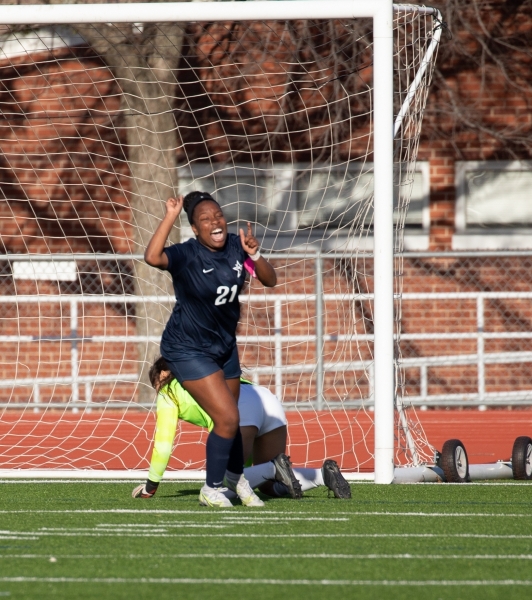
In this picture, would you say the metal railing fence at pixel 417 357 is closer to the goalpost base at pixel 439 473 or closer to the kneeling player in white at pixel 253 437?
the goalpost base at pixel 439 473

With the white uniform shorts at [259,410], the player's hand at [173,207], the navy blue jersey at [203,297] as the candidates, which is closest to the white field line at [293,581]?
the navy blue jersey at [203,297]

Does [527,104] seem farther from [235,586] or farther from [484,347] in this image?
[235,586]

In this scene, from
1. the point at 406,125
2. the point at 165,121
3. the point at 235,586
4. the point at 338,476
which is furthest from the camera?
→ the point at 165,121

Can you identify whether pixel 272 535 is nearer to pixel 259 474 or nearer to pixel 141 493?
pixel 259 474

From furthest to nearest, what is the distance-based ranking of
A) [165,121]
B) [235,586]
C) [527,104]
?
[527,104] < [165,121] < [235,586]

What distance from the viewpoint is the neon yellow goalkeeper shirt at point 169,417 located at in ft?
25.3

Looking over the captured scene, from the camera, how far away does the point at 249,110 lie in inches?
646

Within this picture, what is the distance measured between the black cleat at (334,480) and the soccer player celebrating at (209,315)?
0.72 m

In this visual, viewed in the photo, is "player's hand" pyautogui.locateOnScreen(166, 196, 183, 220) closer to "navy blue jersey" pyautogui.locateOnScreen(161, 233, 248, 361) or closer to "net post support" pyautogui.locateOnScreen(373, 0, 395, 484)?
"navy blue jersey" pyautogui.locateOnScreen(161, 233, 248, 361)

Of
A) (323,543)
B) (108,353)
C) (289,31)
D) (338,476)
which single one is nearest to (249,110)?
(289,31)

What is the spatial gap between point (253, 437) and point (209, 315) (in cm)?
119

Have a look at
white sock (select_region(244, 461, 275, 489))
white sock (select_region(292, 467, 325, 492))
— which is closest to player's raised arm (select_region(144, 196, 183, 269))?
white sock (select_region(244, 461, 275, 489))

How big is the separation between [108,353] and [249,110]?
362 cm

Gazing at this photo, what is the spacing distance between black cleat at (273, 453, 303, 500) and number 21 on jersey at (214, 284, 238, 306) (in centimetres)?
111
